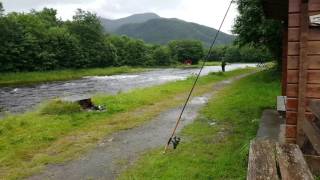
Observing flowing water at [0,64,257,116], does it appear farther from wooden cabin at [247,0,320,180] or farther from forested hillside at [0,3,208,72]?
forested hillside at [0,3,208,72]

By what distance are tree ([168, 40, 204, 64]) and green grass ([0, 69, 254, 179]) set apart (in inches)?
4224

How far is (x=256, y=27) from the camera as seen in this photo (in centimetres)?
2445

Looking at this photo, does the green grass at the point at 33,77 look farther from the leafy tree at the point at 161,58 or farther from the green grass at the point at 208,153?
the leafy tree at the point at 161,58

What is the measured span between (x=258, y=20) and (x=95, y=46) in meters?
59.5

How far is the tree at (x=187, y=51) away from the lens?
129 metres

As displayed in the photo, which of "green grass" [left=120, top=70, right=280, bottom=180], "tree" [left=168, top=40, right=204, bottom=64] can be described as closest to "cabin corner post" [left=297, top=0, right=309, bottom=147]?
"green grass" [left=120, top=70, right=280, bottom=180]

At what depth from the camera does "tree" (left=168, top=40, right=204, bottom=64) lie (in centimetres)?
12875

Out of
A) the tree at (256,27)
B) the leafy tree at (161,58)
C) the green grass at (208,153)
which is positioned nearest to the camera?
the green grass at (208,153)

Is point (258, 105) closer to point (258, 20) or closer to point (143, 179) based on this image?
point (143, 179)

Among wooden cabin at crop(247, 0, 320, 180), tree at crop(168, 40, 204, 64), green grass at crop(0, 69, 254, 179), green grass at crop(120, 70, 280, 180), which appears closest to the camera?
wooden cabin at crop(247, 0, 320, 180)

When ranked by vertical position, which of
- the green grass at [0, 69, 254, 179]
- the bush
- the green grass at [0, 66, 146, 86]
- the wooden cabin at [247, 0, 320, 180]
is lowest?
the green grass at [0, 66, 146, 86]

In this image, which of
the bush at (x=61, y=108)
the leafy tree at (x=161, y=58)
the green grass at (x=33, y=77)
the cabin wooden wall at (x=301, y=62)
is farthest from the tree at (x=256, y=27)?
the leafy tree at (x=161, y=58)

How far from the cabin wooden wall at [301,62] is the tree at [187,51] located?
382ft

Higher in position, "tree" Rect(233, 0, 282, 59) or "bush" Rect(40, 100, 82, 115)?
"tree" Rect(233, 0, 282, 59)
